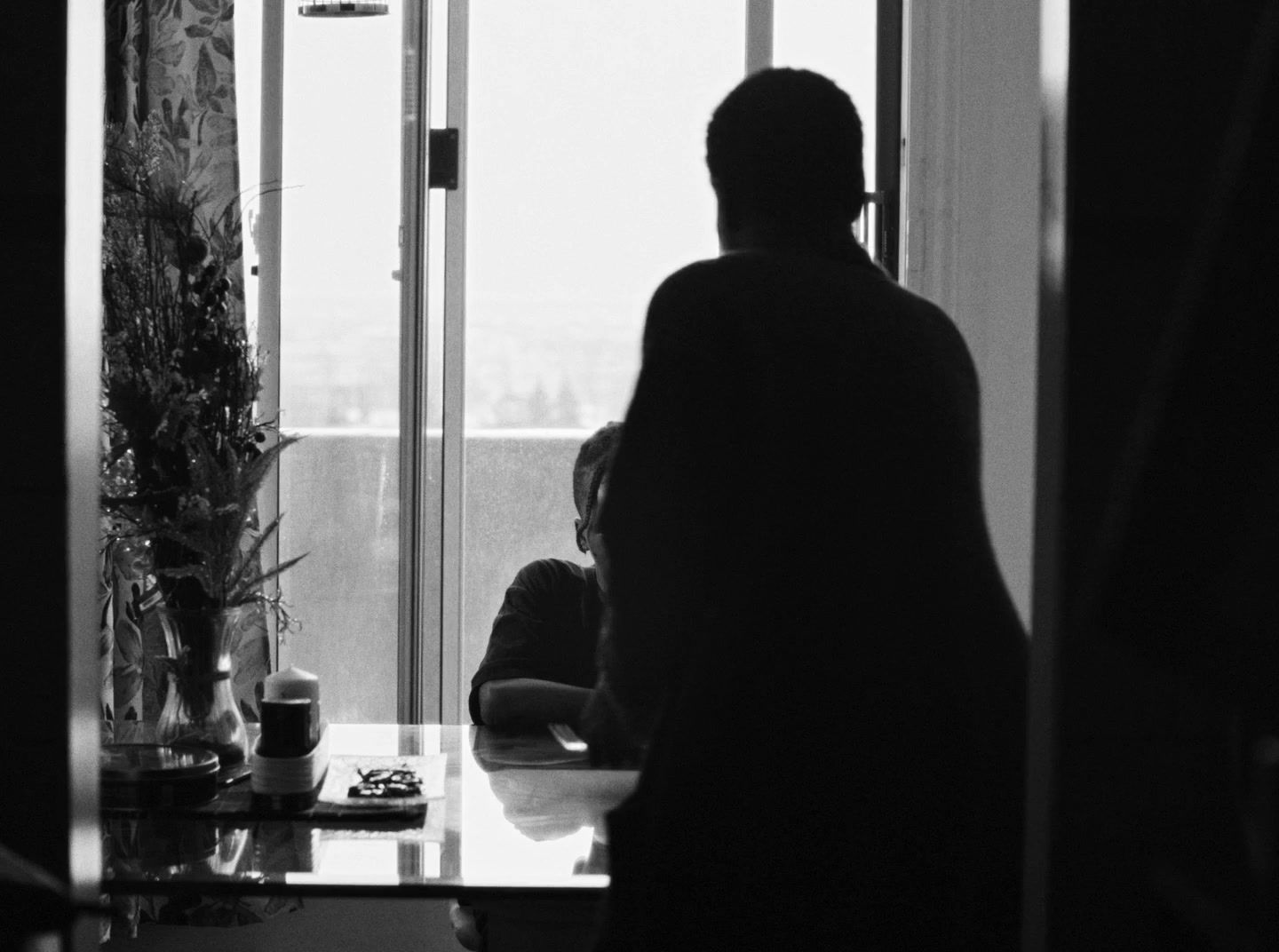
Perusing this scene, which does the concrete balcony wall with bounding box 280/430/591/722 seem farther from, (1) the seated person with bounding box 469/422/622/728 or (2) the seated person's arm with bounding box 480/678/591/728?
(2) the seated person's arm with bounding box 480/678/591/728

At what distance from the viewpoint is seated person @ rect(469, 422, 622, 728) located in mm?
2139

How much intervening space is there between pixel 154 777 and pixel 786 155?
959 mm

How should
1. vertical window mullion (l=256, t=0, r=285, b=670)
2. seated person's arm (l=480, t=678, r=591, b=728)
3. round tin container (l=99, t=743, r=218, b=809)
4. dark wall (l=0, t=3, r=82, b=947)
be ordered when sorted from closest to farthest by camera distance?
dark wall (l=0, t=3, r=82, b=947) → round tin container (l=99, t=743, r=218, b=809) → seated person's arm (l=480, t=678, r=591, b=728) → vertical window mullion (l=256, t=0, r=285, b=670)

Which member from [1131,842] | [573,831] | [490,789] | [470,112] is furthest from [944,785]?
[470,112]

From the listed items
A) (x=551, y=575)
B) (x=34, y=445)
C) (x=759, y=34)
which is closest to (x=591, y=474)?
(x=551, y=575)

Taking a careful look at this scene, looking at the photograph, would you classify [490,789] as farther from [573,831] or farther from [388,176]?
[388,176]

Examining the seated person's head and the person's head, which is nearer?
the person's head

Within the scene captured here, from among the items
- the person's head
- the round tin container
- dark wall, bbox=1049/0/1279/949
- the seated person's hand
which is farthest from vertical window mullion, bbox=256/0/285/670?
dark wall, bbox=1049/0/1279/949

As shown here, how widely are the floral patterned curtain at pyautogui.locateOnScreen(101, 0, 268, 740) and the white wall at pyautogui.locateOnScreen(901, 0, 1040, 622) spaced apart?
1407mm

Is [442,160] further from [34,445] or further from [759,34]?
[34,445]

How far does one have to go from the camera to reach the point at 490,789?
1.70m

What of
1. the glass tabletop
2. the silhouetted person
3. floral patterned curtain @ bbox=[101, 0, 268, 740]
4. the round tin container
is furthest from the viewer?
floral patterned curtain @ bbox=[101, 0, 268, 740]

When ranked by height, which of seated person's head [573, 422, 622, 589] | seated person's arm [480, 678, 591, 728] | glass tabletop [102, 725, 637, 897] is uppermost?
seated person's head [573, 422, 622, 589]

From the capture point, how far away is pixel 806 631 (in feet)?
3.29
